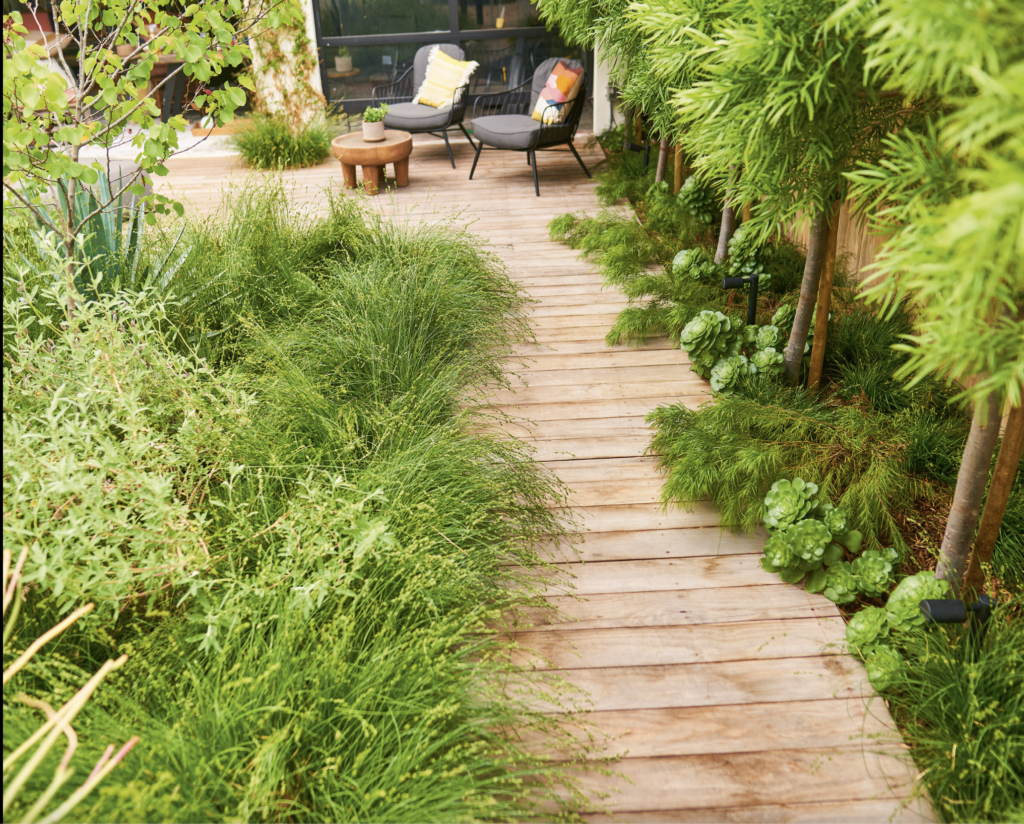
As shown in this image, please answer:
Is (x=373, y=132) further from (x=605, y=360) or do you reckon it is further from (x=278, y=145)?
(x=605, y=360)

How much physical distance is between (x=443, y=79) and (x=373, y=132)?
60.3 inches

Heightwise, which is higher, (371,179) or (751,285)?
(751,285)

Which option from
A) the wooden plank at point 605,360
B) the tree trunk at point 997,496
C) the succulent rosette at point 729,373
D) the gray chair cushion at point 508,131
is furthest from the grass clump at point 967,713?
the gray chair cushion at point 508,131

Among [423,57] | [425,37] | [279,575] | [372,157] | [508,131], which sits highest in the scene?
[425,37]

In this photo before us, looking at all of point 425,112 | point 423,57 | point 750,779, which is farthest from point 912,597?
point 423,57

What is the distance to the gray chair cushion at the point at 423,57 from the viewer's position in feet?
25.7

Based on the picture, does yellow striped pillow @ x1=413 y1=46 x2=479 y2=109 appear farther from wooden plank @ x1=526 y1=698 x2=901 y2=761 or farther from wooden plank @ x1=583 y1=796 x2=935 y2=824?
wooden plank @ x1=583 y1=796 x2=935 y2=824

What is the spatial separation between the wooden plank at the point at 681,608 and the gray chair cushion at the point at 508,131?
4.96m

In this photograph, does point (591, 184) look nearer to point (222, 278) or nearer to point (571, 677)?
point (222, 278)

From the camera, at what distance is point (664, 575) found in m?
2.50

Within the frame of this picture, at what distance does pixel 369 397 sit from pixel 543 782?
1587 millimetres

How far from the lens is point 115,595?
185cm

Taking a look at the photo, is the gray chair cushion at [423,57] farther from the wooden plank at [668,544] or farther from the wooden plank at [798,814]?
the wooden plank at [798,814]

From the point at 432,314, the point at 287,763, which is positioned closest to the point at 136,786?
the point at 287,763
